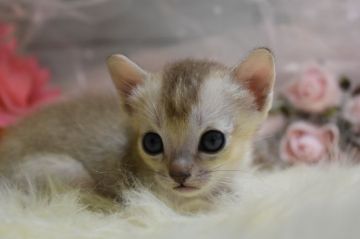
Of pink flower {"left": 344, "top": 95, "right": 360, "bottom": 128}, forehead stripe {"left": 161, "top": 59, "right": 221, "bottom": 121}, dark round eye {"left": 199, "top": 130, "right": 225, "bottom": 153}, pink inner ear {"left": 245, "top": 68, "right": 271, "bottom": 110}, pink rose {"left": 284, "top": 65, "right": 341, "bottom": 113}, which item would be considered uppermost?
pink rose {"left": 284, "top": 65, "right": 341, "bottom": 113}

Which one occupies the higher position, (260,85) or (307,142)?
(307,142)

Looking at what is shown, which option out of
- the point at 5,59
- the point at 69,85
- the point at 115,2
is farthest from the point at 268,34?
the point at 5,59

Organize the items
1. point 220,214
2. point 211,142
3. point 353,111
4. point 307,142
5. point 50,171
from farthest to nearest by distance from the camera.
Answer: point 353,111, point 307,142, point 50,171, point 211,142, point 220,214

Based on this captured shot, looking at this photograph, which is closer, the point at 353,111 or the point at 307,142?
the point at 307,142

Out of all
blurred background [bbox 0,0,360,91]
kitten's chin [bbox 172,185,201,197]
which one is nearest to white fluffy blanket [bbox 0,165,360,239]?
kitten's chin [bbox 172,185,201,197]

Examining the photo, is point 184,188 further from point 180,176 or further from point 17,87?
point 17,87

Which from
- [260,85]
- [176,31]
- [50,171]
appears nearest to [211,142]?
[260,85]

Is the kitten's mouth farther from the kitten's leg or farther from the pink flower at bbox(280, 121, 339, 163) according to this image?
the pink flower at bbox(280, 121, 339, 163)
